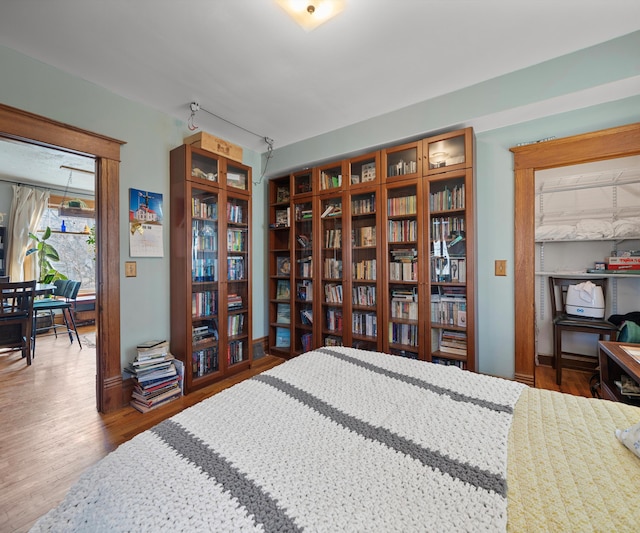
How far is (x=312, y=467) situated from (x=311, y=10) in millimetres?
2158

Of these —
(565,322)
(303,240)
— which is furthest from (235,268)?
(565,322)

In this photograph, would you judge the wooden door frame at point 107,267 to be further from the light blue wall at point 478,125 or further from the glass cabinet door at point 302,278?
the glass cabinet door at point 302,278

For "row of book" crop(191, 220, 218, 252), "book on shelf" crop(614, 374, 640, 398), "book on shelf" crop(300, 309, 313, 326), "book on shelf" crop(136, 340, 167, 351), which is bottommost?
"book on shelf" crop(614, 374, 640, 398)

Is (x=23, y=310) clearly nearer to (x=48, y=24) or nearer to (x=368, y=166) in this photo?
(x=48, y=24)

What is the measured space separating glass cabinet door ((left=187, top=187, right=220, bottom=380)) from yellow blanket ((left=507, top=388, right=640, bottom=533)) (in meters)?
2.58

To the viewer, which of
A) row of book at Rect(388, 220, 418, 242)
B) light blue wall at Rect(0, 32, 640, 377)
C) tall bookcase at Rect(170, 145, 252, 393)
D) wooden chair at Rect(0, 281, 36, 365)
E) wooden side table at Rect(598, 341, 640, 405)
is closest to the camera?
wooden side table at Rect(598, 341, 640, 405)

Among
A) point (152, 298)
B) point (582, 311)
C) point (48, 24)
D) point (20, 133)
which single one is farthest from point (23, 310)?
point (582, 311)

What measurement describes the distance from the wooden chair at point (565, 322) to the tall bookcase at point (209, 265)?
313 cm

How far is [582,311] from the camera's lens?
2.83 meters

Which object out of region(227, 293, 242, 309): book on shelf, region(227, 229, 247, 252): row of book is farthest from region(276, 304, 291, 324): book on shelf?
region(227, 229, 247, 252): row of book

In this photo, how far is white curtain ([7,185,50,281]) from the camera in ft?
15.7

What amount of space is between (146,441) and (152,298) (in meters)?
2.02

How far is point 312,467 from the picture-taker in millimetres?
786

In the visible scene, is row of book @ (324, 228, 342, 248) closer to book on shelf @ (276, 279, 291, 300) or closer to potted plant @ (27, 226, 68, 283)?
book on shelf @ (276, 279, 291, 300)
